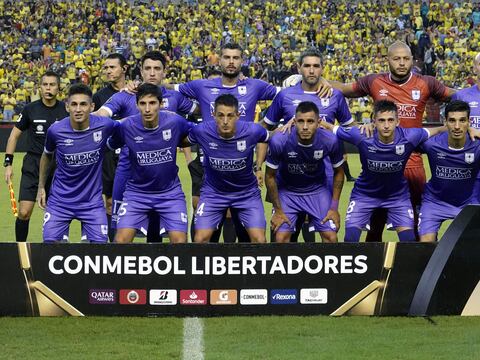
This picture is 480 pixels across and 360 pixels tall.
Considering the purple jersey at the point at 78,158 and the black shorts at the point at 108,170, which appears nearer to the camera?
the purple jersey at the point at 78,158

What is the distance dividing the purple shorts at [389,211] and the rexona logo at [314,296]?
150cm

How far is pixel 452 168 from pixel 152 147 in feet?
9.39

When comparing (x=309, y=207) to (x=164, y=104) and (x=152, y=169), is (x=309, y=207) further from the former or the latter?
(x=164, y=104)

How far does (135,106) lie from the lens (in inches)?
415

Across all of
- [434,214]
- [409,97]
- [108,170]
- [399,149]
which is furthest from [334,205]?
[108,170]

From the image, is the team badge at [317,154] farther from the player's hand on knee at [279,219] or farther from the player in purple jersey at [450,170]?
the player in purple jersey at [450,170]

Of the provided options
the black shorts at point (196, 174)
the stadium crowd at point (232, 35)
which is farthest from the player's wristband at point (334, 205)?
the stadium crowd at point (232, 35)

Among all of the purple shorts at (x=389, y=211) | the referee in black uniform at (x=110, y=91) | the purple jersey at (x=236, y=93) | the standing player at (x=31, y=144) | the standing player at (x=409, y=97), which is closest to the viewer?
the purple shorts at (x=389, y=211)

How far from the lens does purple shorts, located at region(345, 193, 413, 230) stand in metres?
9.75

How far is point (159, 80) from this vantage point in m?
10.4

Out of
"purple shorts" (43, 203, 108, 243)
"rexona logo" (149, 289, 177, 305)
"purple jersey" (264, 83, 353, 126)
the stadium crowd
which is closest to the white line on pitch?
"rexona logo" (149, 289, 177, 305)

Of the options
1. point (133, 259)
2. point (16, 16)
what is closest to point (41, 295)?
point (133, 259)

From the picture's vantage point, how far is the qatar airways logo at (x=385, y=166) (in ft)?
31.4

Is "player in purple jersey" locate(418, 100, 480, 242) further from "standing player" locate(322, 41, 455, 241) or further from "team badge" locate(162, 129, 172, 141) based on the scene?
"team badge" locate(162, 129, 172, 141)
